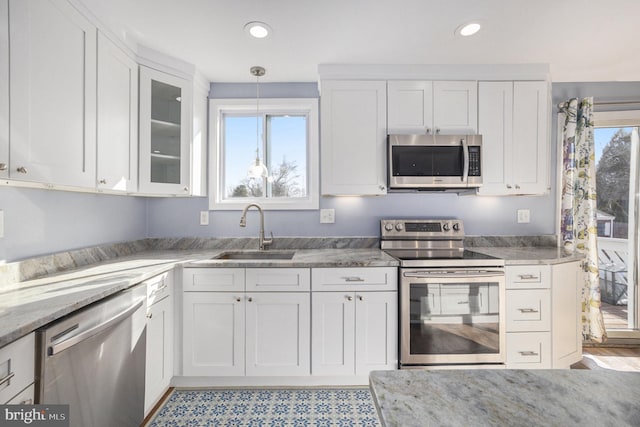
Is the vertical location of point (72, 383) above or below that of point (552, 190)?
below

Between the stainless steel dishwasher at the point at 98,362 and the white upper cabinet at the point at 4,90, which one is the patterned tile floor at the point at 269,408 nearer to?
the stainless steel dishwasher at the point at 98,362

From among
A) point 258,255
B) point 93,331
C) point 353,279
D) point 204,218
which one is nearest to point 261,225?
point 258,255

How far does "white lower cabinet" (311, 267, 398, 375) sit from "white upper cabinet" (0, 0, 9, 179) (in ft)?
5.13

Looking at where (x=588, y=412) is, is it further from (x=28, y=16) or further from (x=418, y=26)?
(x=28, y=16)

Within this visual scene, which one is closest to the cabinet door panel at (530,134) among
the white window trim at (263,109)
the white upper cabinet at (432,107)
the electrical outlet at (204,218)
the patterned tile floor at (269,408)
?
the white upper cabinet at (432,107)

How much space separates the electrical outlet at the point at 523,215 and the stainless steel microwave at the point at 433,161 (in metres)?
0.68

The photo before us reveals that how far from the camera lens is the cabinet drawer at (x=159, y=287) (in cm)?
168

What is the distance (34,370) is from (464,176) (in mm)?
2551

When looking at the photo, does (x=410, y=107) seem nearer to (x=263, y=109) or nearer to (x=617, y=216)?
(x=263, y=109)

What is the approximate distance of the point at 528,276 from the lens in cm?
201

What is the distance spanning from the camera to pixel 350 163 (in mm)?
2312

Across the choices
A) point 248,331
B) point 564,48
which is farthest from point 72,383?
point 564,48

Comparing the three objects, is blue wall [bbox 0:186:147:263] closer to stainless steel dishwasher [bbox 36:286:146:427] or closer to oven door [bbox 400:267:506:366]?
stainless steel dishwasher [bbox 36:286:146:427]

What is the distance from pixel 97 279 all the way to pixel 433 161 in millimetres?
2282
